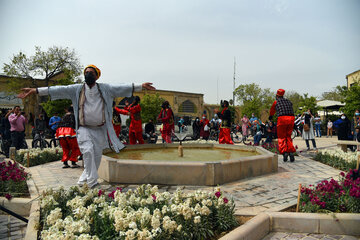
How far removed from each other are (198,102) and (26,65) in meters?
37.9

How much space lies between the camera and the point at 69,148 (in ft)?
24.7

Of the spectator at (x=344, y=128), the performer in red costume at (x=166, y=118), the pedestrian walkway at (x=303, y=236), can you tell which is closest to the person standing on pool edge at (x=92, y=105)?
the pedestrian walkway at (x=303, y=236)

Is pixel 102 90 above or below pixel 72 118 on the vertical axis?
above

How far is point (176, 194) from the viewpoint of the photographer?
3.25 metres

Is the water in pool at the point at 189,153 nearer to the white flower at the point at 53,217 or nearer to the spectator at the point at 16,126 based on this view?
the white flower at the point at 53,217

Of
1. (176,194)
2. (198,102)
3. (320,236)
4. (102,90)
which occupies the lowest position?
(320,236)

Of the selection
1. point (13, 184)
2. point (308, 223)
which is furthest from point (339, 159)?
point (13, 184)

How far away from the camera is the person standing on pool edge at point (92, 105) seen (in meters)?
5.10

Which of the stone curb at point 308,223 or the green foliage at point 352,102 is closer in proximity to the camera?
the stone curb at point 308,223

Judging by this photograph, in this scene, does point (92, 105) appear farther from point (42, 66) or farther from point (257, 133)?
point (42, 66)

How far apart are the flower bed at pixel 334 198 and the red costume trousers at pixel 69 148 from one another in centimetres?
587

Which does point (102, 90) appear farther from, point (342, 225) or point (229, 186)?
point (342, 225)

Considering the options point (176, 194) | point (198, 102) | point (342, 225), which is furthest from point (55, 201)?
point (198, 102)

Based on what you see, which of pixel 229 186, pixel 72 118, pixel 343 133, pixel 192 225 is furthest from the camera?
pixel 343 133
